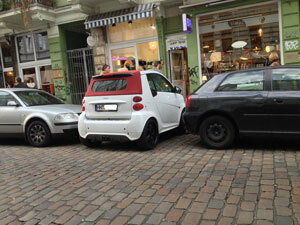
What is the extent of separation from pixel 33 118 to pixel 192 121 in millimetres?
4000

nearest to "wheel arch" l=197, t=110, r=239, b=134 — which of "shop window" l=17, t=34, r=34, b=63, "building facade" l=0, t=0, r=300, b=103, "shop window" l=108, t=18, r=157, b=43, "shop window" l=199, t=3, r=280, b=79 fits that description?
"building facade" l=0, t=0, r=300, b=103

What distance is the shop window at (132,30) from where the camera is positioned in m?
12.6

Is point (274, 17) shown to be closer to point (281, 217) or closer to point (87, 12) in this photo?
point (87, 12)

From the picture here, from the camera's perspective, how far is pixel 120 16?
1187cm

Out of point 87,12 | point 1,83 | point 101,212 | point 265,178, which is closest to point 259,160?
point 265,178

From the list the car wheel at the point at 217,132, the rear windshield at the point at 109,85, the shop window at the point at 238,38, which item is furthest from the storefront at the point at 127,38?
the car wheel at the point at 217,132

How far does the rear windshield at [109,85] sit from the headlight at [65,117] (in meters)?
1.27

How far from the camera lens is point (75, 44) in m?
15.2

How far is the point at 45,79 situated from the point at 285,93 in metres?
12.7

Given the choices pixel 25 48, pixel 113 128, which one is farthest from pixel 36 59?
pixel 113 128

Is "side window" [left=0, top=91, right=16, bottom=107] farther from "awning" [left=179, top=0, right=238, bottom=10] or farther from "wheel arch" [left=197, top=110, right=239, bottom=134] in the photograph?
"awning" [left=179, top=0, right=238, bottom=10]

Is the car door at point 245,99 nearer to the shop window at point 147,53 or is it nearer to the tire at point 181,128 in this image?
the tire at point 181,128

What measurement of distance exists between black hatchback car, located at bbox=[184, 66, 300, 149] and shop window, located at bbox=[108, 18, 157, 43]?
23.6 feet

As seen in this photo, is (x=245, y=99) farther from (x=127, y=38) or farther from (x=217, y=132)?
(x=127, y=38)
